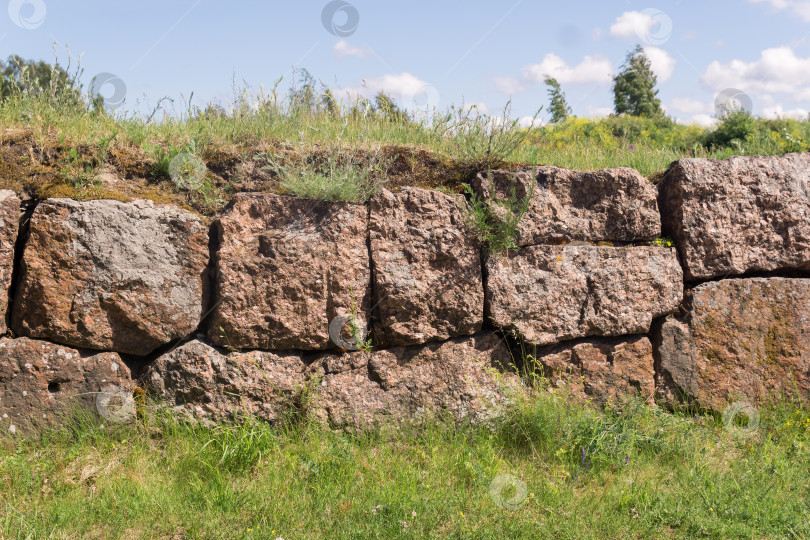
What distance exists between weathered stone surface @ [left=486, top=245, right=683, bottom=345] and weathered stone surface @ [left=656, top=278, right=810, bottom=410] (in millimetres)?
241

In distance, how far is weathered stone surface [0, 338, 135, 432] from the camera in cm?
342

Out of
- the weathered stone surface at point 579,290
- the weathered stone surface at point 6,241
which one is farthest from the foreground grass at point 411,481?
the weathered stone surface at point 6,241

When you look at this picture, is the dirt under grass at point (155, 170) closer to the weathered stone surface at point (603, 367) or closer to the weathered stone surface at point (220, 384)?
the weathered stone surface at point (220, 384)

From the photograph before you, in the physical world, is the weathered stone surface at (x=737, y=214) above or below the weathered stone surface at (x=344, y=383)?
above

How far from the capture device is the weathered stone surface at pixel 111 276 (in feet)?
11.3

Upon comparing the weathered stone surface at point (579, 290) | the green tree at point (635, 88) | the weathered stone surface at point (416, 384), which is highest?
the green tree at point (635, 88)

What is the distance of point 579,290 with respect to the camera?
4094 millimetres

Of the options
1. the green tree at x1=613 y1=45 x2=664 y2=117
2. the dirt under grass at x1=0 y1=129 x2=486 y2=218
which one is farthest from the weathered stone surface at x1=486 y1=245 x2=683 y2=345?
the green tree at x1=613 y1=45 x2=664 y2=117

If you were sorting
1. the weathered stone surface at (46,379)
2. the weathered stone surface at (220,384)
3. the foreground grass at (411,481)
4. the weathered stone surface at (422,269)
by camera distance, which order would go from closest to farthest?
the foreground grass at (411,481)
the weathered stone surface at (46,379)
the weathered stone surface at (220,384)
the weathered stone surface at (422,269)

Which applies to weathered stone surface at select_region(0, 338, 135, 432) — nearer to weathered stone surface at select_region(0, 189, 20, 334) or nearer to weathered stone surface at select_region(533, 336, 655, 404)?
weathered stone surface at select_region(0, 189, 20, 334)

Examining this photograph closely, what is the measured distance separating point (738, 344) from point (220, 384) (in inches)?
144

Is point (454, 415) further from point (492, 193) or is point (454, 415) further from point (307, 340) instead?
point (492, 193)

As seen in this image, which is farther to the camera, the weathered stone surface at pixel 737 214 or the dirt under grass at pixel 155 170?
the weathered stone surface at pixel 737 214

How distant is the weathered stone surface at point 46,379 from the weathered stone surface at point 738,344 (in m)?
3.77
